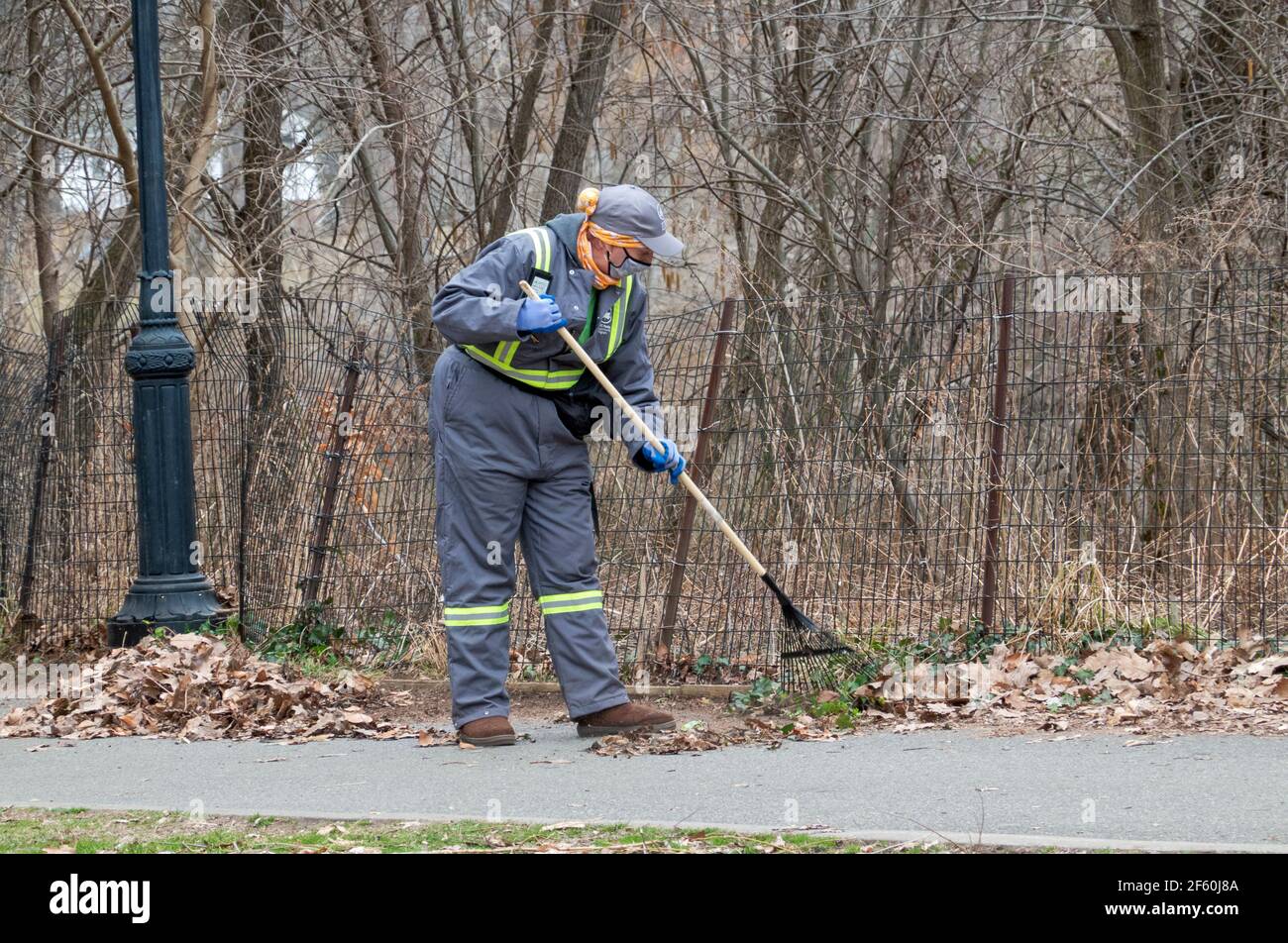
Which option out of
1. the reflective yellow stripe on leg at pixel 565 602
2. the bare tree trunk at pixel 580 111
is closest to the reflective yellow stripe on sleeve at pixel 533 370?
the reflective yellow stripe on leg at pixel 565 602

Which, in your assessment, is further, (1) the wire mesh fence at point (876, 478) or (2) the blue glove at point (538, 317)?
(1) the wire mesh fence at point (876, 478)

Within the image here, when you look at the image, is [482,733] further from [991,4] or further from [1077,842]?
[991,4]

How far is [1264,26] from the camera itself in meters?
9.91

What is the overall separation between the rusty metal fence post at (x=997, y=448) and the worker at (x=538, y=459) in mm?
1940

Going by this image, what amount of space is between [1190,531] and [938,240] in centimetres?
443

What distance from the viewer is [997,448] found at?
759cm

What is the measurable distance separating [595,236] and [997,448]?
99.7 inches

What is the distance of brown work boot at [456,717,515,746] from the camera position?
20.9 feet

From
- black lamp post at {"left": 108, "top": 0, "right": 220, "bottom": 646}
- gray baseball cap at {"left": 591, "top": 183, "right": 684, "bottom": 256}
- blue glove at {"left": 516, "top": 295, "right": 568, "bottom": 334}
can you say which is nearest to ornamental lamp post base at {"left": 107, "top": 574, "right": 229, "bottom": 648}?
black lamp post at {"left": 108, "top": 0, "right": 220, "bottom": 646}

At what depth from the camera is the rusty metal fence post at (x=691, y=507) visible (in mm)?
7828

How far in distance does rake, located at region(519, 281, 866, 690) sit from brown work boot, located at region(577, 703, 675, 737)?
28.1 inches

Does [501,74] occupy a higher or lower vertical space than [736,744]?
higher

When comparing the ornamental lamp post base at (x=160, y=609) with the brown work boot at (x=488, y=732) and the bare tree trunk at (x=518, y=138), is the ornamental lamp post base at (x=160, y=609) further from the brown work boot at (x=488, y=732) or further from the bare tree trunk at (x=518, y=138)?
the bare tree trunk at (x=518, y=138)
